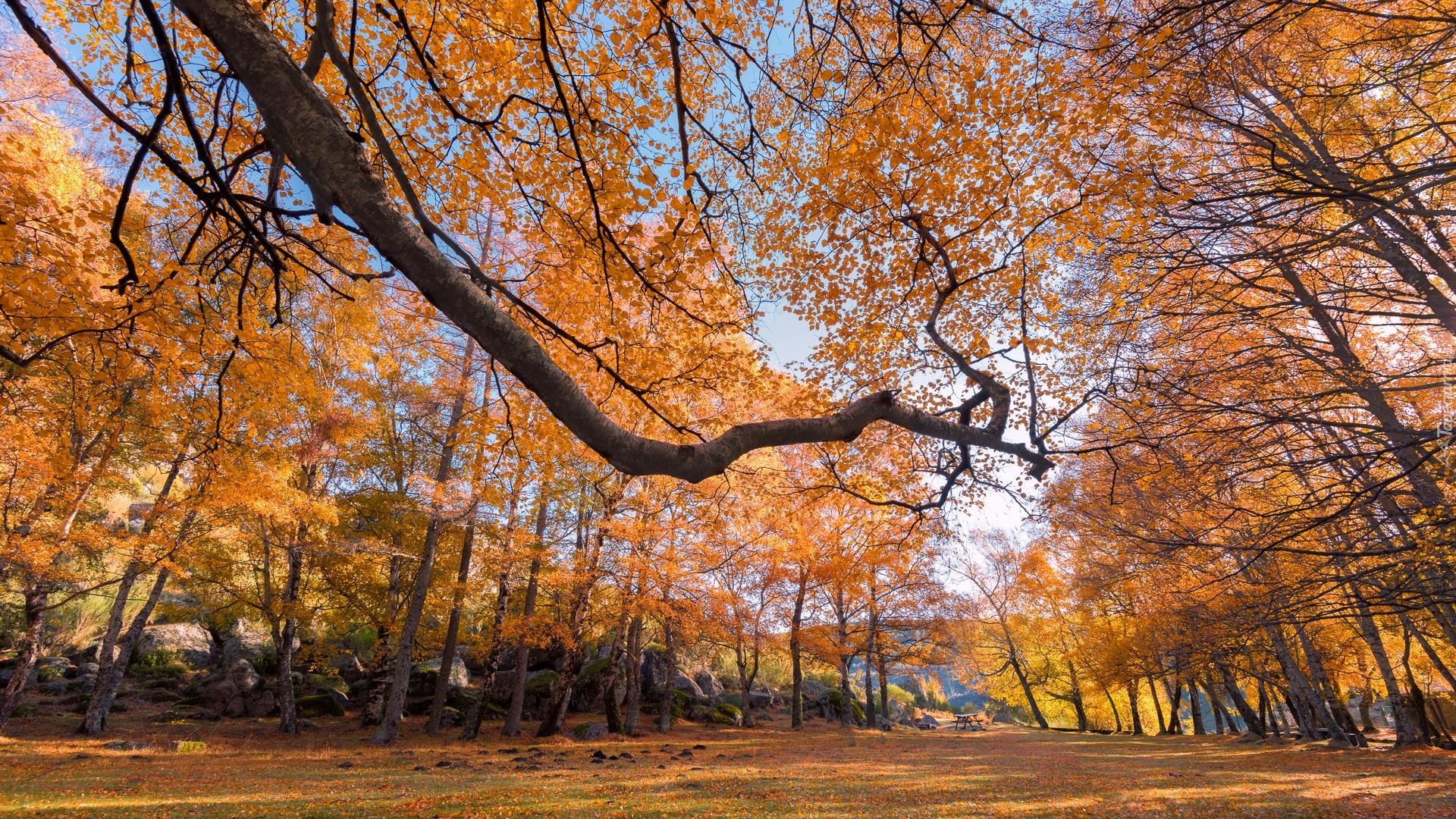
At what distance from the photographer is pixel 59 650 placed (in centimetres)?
1802

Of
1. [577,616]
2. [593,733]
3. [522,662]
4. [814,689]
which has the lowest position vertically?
[593,733]

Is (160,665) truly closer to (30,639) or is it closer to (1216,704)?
(30,639)

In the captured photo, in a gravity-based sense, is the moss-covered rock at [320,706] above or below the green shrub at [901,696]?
above

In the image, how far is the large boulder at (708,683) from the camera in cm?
2417

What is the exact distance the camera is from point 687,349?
702 centimetres

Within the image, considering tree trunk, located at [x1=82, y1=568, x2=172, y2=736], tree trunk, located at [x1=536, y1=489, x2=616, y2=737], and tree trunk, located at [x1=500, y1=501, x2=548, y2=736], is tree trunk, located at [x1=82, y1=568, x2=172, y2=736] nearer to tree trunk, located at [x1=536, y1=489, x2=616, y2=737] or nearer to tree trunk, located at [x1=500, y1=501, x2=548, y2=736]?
tree trunk, located at [x1=500, y1=501, x2=548, y2=736]

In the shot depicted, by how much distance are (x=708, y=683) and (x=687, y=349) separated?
21.7 meters

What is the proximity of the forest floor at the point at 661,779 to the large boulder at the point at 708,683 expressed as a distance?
9344 mm

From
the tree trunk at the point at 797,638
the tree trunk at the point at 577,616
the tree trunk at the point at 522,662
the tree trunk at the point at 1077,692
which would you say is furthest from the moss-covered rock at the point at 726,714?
the tree trunk at the point at 1077,692

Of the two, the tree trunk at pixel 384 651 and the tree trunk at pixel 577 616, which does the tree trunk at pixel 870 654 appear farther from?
the tree trunk at pixel 384 651

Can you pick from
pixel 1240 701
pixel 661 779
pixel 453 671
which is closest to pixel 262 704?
pixel 453 671

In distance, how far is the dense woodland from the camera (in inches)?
145

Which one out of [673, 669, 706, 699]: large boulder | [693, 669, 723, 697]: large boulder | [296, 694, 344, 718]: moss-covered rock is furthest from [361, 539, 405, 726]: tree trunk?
[693, 669, 723, 697]: large boulder

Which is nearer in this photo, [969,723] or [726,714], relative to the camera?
[726,714]
